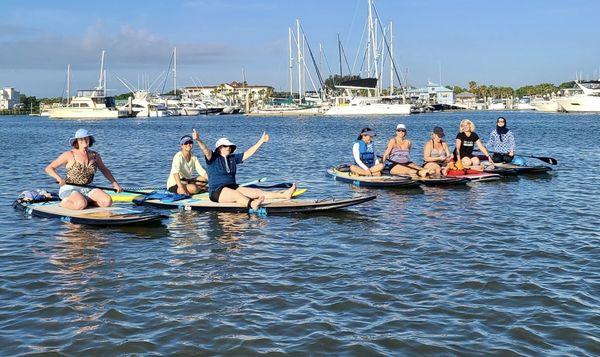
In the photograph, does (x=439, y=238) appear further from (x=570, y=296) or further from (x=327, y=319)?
(x=327, y=319)

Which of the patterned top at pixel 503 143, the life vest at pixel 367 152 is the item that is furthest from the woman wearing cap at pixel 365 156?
the patterned top at pixel 503 143

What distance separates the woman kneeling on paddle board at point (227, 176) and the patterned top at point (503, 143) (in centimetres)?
1010

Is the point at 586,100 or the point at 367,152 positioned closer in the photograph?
the point at 367,152

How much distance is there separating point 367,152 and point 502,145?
543 cm

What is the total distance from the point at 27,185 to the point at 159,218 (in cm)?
969

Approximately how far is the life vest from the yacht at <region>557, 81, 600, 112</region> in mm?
91832

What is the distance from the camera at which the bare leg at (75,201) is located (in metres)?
12.7

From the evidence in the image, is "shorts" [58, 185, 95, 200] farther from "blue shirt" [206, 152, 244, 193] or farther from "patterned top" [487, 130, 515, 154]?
"patterned top" [487, 130, 515, 154]

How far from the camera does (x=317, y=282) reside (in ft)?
29.0

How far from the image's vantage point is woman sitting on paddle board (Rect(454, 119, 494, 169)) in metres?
18.7

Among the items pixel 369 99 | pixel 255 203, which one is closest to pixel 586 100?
pixel 369 99

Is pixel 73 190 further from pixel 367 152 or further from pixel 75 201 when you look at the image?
pixel 367 152

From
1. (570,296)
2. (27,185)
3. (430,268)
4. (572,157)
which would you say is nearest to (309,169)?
(27,185)

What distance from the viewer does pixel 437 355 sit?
6438mm
